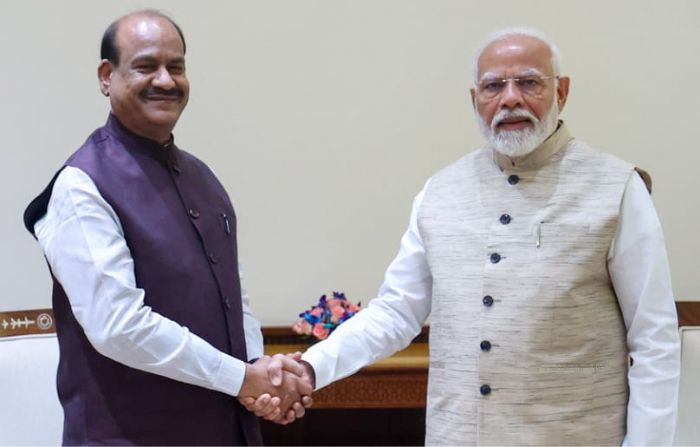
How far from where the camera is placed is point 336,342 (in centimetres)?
248

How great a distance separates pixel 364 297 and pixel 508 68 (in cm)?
229

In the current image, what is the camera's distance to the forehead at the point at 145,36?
2.17 metres

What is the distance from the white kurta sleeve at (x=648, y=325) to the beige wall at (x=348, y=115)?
2286 millimetres

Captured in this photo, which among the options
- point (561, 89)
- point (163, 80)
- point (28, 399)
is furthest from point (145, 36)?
point (28, 399)

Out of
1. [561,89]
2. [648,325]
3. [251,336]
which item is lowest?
[251,336]

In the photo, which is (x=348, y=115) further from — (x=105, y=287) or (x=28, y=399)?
(x=105, y=287)

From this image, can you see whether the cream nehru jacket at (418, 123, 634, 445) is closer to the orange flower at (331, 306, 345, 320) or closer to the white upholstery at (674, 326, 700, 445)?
the white upholstery at (674, 326, 700, 445)

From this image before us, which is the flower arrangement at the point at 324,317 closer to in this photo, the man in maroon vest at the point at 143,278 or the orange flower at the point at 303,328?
the orange flower at the point at 303,328

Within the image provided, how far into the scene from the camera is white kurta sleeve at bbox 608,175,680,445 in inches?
80.7

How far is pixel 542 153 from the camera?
7.29ft

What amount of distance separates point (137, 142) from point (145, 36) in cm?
26

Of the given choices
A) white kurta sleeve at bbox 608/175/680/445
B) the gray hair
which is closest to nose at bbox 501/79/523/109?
the gray hair

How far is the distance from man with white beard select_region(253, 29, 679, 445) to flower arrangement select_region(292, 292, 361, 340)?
1.55 m

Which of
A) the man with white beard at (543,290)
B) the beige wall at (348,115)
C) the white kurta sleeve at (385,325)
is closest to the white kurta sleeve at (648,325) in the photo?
the man with white beard at (543,290)
